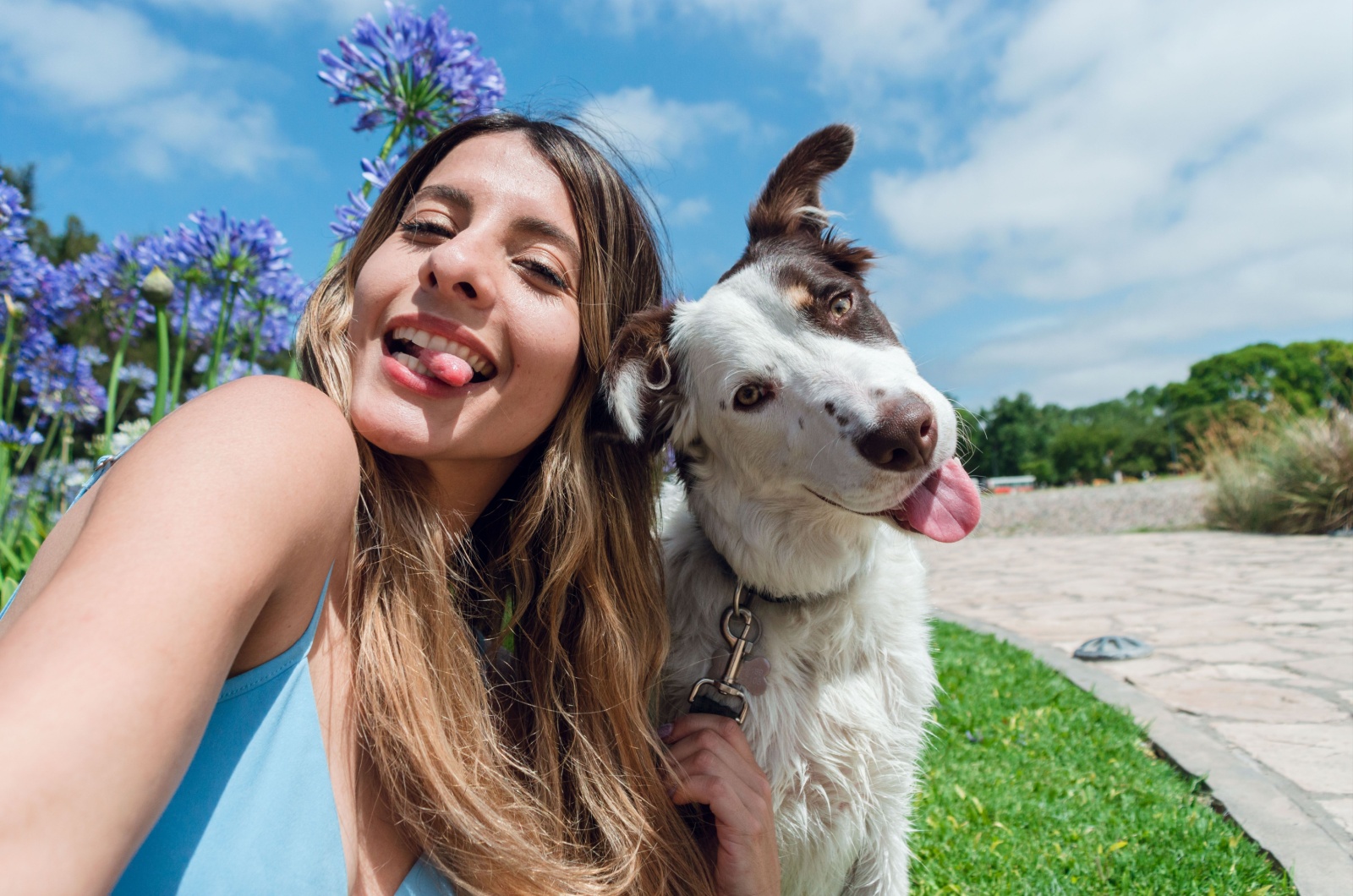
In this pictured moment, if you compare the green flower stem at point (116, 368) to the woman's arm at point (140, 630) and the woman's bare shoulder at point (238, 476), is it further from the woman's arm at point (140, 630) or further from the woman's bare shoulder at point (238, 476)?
the woman's arm at point (140, 630)

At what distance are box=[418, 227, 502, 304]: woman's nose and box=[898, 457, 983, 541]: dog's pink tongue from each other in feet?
3.82

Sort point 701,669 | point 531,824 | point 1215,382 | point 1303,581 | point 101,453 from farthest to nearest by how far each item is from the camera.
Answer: point 1215,382
point 1303,581
point 101,453
point 701,669
point 531,824

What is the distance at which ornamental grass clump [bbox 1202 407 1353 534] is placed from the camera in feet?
37.0

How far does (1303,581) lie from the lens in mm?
7387

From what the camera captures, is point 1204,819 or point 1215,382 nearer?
point 1204,819

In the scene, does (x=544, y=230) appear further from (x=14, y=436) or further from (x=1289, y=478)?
(x=1289, y=478)

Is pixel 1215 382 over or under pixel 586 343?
over

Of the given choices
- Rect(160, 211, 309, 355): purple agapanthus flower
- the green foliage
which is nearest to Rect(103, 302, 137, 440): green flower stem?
Rect(160, 211, 309, 355): purple agapanthus flower

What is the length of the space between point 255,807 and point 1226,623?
675 centimetres

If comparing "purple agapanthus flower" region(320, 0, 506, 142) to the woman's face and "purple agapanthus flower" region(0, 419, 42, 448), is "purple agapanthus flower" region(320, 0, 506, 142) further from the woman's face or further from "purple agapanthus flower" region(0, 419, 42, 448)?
"purple agapanthus flower" region(0, 419, 42, 448)

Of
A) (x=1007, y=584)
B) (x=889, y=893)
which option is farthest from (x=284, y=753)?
(x=1007, y=584)

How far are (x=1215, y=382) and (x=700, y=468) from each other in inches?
3648

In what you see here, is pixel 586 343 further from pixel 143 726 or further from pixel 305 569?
pixel 143 726

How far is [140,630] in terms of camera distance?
2.81 feet
